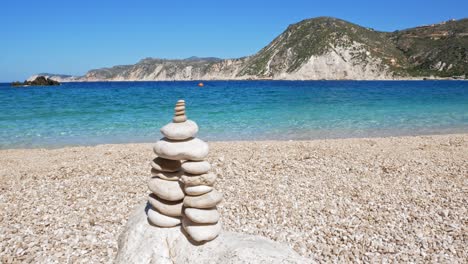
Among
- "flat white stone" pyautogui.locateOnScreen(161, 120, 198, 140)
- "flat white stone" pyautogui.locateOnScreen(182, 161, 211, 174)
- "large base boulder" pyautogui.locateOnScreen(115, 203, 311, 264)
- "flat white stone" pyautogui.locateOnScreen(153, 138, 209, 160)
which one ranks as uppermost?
"flat white stone" pyautogui.locateOnScreen(161, 120, 198, 140)

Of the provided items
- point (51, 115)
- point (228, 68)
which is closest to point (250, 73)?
point (228, 68)

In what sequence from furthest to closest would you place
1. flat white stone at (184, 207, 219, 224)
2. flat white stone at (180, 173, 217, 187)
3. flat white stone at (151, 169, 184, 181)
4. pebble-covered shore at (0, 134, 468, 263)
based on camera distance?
pebble-covered shore at (0, 134, 468, 263) → flat white stone at (151, 169, 184, 181) → flat white stone at (180, 173, 217, 187) → flat white stone at (184, 207, 219, 224)

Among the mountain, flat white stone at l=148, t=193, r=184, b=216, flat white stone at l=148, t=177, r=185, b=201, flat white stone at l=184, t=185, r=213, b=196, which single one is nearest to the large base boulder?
flat white stone at l=148, t=193, r=184, b=216

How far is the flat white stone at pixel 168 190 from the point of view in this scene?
566 cm

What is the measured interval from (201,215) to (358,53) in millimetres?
132463

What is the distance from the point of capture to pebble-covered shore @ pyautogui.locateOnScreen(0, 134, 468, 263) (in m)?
6.51

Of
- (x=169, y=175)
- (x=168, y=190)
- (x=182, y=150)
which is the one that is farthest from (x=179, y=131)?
(x=168, y=190)

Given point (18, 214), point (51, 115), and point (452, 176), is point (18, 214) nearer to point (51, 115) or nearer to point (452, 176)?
point (452, 176)

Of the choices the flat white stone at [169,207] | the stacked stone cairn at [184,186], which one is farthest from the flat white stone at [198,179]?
the flat white stone at [169,207]

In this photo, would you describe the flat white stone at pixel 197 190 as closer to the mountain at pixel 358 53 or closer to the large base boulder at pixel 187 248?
the large base boulder at pixel 187 248

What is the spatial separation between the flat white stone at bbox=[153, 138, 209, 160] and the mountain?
414ft

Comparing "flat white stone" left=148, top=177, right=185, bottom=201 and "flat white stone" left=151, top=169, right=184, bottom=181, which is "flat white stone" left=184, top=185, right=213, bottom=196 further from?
"flat white stone" left=151, top=169, right=184, bottom=181

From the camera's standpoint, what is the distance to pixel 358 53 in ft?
417

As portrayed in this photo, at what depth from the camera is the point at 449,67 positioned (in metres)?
127
